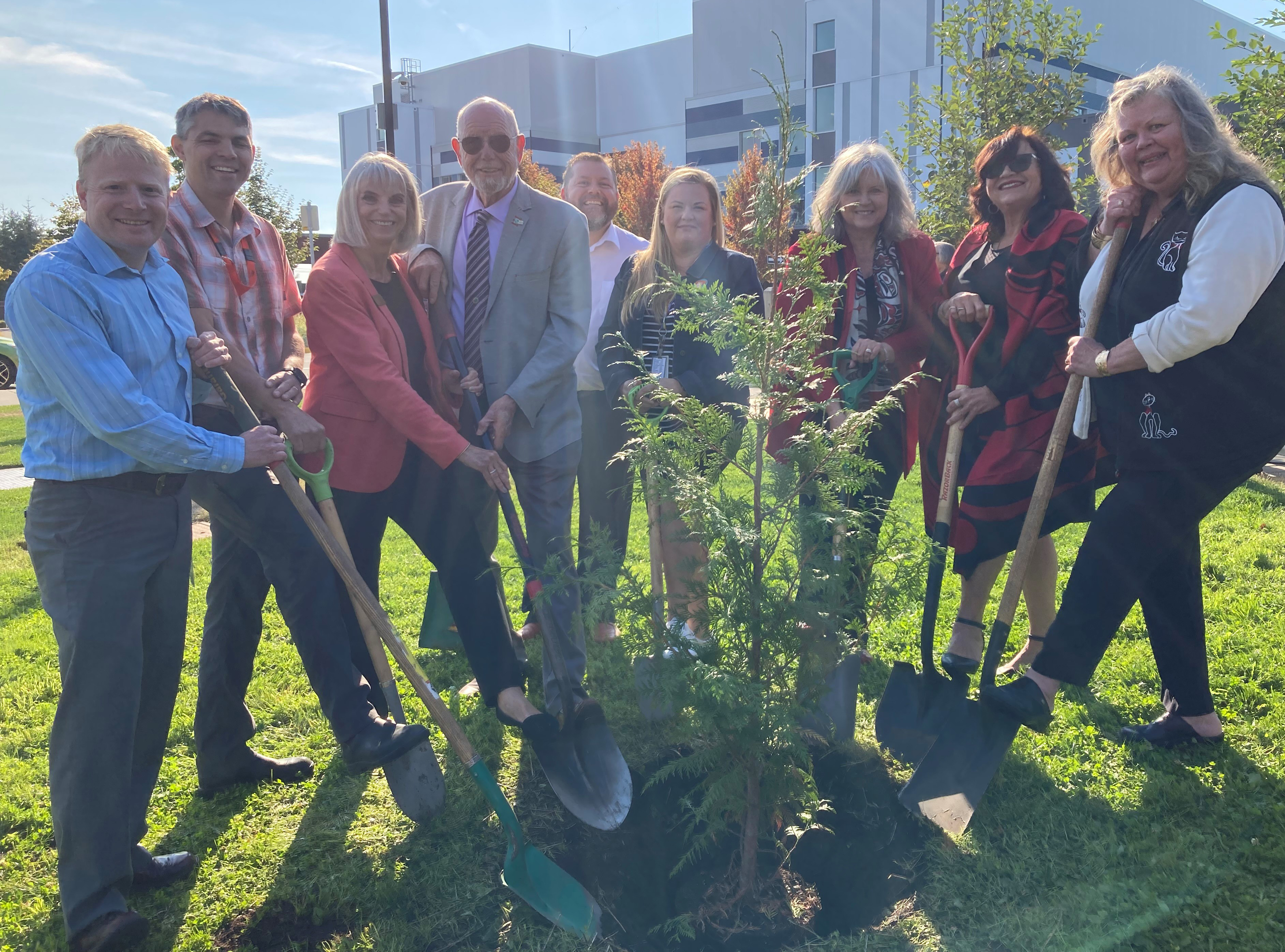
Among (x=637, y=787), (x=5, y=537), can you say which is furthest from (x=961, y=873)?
(x=5, y=537)

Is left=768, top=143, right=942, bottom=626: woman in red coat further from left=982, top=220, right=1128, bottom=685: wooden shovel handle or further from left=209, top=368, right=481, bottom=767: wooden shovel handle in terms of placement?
left=209, top=368, right=481, bottom=767: wooden shovel handle

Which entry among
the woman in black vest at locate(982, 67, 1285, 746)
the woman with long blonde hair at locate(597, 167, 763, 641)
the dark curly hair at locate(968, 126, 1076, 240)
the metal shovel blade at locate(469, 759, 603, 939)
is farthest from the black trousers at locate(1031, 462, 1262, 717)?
the metal shovel blade at locate(469, 759, 603, 939)

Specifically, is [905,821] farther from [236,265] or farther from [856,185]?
[236,265]

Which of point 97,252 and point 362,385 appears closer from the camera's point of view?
point 97,252

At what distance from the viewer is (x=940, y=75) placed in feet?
92.9

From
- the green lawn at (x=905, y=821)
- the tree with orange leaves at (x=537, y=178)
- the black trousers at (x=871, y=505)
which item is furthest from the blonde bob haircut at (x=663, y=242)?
the tree with orange leaves at (x=537, y=178)

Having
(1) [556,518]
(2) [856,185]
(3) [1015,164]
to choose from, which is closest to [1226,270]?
(3) [1015,164]

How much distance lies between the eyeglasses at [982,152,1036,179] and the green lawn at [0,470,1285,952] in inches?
59.0

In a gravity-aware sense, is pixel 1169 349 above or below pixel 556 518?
above

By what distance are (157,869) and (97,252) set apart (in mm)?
2068

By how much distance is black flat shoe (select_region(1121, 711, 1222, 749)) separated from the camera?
346 centimetres

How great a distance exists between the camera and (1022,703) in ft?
9.95

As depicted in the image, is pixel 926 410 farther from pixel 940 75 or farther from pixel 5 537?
pixel 940 75

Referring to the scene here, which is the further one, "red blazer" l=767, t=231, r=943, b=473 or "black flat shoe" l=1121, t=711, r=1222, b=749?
"red blazer" l=767, t=231, r=943, b=473
